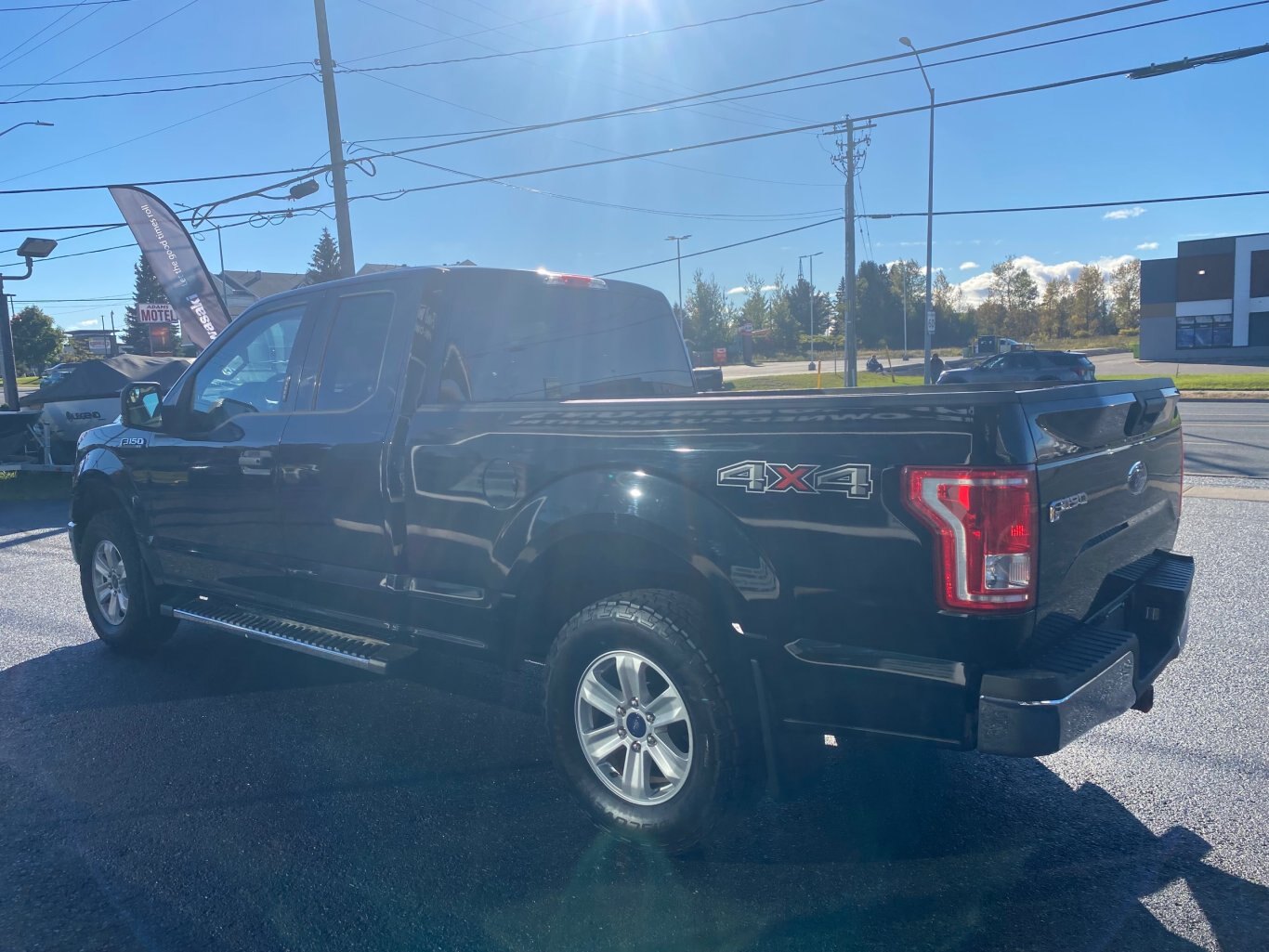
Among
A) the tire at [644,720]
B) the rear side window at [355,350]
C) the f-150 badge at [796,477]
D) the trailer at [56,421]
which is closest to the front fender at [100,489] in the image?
the rear side window at [355,350]

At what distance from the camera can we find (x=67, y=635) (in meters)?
6.40

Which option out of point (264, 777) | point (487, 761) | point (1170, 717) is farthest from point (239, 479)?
point (1170, 717)

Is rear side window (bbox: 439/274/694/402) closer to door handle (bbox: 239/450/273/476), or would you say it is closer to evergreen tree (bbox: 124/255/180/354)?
door handle (bbox: 239/450/273/476)

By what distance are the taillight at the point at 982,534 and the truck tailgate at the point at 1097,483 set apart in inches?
2.6

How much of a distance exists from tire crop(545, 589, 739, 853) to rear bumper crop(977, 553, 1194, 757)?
831 millimetres

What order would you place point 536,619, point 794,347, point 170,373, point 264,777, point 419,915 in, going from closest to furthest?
point 419,915, point 536,619, point 264,777, point 170,373, point 794,347

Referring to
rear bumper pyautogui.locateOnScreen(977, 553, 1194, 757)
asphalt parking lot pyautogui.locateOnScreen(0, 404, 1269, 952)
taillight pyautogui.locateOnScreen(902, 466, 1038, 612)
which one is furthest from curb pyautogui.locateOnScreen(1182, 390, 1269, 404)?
taillight pyautogui.locateOnScreen(902, 466, 1038, 612)

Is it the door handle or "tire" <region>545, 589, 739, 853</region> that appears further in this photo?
the door handle

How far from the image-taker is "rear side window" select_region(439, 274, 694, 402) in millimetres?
4230

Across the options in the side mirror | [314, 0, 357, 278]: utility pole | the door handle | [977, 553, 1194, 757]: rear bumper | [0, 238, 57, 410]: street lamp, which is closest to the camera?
[977, 553, 1194, 757]: rear bumper

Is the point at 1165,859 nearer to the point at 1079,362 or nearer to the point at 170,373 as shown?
the point at 170,373

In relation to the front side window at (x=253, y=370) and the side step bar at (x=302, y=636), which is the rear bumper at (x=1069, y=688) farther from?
the front side window at (x=253, y=370)

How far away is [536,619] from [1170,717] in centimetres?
292

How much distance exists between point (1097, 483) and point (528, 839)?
228cm
